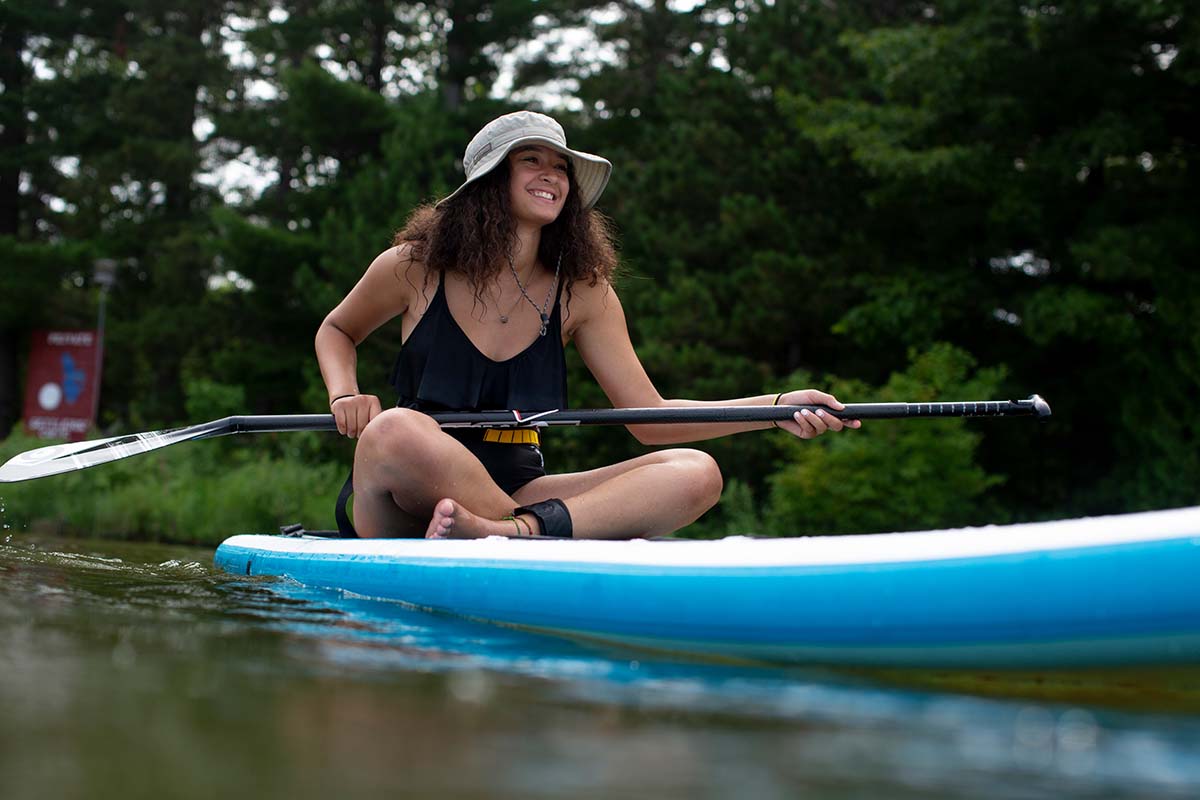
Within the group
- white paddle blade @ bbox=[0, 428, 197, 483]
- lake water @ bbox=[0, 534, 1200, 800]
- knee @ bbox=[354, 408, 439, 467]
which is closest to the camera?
lake water @ bbox=[0, 534, 1200, 800]

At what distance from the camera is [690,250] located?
10.5 metres

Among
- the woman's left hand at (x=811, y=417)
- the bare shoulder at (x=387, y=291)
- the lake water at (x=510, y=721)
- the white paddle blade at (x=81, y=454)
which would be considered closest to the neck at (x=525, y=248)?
the bare shoulder at (x=387, y=291)

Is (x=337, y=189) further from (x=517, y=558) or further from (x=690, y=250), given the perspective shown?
(x=517, y=558)

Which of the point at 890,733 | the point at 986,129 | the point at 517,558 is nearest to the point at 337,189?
the point at 986,129

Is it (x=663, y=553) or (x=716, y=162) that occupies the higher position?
(x=716, y=162)

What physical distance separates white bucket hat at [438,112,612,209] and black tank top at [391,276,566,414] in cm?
34

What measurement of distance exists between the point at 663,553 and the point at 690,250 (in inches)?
334

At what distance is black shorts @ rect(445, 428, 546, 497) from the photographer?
3.02 meters

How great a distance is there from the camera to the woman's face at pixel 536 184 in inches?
122

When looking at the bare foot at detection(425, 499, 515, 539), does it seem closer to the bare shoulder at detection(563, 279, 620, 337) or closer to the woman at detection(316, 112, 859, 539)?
the woman at detection(316, 112, 859, 539)

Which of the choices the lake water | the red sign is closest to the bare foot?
the lake water

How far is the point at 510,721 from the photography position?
4.54ft

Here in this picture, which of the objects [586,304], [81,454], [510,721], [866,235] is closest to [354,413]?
[586,304]

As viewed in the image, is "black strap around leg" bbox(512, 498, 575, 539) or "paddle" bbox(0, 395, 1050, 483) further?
"paddle" bbox(0, 395, 1050, 483)
